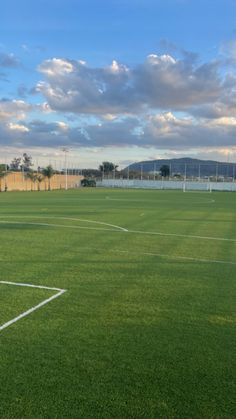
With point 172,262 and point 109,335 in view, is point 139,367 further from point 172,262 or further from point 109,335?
point 172,262

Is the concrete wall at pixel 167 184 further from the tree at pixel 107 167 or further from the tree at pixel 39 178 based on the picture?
the tree at pixel 39 178

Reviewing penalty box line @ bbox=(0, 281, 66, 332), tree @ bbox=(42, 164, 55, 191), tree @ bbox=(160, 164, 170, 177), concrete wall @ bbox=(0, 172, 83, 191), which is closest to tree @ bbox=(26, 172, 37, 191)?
concrete wall @ bbox=(0, 172, 83, 191)

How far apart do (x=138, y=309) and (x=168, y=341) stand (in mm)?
1261

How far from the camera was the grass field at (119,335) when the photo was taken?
12.4ft

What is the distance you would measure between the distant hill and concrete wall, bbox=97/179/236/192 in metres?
5.34

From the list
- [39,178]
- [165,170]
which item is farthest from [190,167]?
[39,178]

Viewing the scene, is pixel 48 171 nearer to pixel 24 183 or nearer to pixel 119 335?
pixel 24 183

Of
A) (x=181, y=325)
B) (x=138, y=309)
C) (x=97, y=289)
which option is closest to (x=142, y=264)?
(x=97, y=289)

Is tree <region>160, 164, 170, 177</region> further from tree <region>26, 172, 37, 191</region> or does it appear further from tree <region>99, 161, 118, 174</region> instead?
tree <region>26, 172, 37, 191</region>

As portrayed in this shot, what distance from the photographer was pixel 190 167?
9088 centimetres

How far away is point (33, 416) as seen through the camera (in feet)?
11.5

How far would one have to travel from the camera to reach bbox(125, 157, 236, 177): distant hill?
283ft

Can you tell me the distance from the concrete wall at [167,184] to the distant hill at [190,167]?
534 centimetres

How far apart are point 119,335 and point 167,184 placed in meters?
81.3
